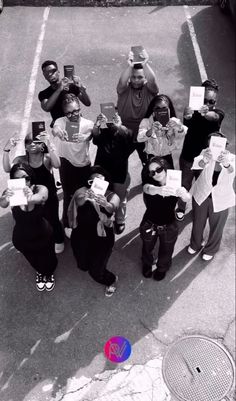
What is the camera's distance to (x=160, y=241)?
Result: 5316 millimetres

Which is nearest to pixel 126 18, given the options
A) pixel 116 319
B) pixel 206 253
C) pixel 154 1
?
pixel 154 1

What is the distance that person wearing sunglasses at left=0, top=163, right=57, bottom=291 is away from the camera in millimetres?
4605

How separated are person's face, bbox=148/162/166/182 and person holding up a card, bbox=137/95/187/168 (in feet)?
2.32

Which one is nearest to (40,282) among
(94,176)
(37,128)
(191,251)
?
(94,176)


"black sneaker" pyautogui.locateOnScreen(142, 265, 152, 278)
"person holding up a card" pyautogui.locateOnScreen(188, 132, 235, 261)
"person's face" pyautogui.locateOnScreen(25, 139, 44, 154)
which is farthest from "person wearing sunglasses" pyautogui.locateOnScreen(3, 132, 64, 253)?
"person holding up a card" pyautogui.locateOnScreen(188, 132, 235, 261)

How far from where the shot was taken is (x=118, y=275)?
580 centimetres

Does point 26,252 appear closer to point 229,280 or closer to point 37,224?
point 37,224

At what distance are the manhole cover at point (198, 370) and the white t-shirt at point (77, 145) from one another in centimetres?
261

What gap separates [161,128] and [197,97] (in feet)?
1.91

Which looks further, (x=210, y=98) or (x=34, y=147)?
(x=210, y=98)

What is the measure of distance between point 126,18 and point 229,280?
7.29 meters

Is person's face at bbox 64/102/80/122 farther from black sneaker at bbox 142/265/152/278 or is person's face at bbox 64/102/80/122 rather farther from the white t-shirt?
black sneaker at bbox 142/265/152/278

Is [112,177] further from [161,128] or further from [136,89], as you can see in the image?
[136,89]

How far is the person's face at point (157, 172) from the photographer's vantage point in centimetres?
470
